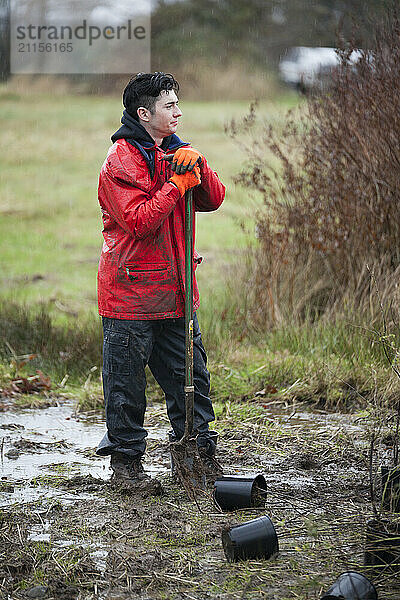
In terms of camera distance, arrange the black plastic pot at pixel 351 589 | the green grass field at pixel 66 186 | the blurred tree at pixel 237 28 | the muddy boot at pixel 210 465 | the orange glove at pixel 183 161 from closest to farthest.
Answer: the black plastic pot at pixel 351 589 < the orange glove at pixel 183 161 < the muddy boot at pixel 210 465 < the green grass field at pixel 66 186 < the blurred tree at pixel 237 28

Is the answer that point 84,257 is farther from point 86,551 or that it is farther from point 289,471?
point 86,551

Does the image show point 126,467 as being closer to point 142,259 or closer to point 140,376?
point 140,376

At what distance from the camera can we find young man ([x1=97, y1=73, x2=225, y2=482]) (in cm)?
400

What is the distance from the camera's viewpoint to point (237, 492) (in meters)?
3.77

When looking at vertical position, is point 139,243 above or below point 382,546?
above

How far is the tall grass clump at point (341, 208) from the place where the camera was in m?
6.79

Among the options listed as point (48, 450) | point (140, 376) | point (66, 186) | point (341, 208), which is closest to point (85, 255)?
point (66, 186)

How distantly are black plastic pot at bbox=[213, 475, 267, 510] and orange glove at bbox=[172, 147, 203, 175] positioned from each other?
1.46 metres

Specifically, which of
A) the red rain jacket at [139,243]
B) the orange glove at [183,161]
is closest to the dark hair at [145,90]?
the red rain jacket at [139,243]

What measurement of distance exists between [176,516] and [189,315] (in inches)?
37.9

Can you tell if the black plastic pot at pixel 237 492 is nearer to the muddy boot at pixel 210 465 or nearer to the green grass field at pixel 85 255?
the muddy boot at pixel 210 465

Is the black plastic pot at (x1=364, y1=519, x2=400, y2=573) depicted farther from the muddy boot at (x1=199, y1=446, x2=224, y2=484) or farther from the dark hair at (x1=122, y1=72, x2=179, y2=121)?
the dark hair at (x1=122, y1=72, x2=179, y2=121)

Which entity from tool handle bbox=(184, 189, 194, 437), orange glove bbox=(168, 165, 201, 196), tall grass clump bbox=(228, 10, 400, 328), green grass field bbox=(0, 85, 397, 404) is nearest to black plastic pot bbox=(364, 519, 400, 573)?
green grass field bbox=(0, 85, 397, 404)

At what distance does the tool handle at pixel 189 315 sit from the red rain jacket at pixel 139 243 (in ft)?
0.26
